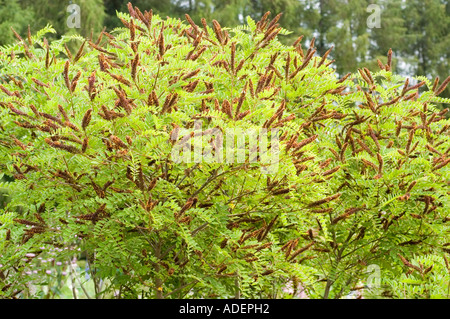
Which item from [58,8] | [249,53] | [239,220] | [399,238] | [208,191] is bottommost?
[399,238]

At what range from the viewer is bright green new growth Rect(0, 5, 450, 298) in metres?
2.45

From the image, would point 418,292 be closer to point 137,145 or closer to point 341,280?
point 341,280

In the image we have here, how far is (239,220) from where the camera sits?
9.47 feet

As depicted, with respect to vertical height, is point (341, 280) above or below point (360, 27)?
below

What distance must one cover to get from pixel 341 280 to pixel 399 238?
465 mm

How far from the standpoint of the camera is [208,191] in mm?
2781

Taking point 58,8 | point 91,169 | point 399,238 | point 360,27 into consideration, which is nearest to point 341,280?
point 399,238

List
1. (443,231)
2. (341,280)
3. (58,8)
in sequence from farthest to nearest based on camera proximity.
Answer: (58,8) < (341,280) < (443,231)

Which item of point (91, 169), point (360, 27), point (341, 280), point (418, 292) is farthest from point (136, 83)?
point (360, 27)

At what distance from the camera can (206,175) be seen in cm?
256

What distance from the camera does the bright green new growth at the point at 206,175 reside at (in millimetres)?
2445

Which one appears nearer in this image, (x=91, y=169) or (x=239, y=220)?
(x=91, y=169)
